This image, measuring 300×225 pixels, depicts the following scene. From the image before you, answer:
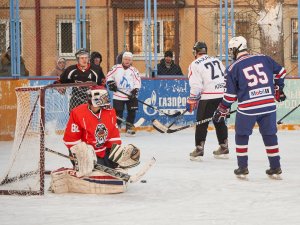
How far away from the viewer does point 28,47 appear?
21578 mm

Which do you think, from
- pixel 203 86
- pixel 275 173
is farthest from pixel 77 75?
pixel 275 173

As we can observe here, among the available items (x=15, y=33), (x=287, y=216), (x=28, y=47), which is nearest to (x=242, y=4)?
(x=28, y=47)

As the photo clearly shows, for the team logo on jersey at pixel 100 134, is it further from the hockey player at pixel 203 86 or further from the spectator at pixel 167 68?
the spectator at pixel 167 68

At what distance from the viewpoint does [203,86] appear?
10664 millimetres

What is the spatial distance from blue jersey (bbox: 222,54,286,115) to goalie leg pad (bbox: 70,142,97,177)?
5.35 ft

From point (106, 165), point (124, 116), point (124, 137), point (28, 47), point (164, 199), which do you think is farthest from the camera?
point (28, 47)

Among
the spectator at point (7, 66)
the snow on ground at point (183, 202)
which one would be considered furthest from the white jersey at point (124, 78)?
the snow on ground at point (183, 202)

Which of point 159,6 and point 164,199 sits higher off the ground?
point 159,6

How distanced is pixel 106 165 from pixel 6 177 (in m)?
1.03

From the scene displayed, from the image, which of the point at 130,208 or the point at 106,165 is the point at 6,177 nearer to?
the point at 106,165

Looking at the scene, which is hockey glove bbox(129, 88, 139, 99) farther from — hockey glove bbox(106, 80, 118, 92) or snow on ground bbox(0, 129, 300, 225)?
snow on ground bbox(0, 129, 300, 225)

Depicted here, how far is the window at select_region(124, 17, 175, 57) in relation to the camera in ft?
75.2

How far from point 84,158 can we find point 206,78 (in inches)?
120

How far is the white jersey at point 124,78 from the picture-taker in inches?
571
